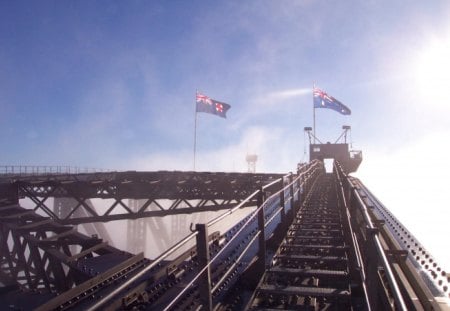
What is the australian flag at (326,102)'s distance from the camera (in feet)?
127

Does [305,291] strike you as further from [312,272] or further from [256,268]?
[256,268]

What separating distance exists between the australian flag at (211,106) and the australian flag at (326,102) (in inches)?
391

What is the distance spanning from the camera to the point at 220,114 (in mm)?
38188

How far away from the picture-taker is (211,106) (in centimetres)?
3822

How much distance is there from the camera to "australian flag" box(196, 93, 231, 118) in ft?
125

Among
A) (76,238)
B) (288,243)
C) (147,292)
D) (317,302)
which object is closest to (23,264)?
(76,238)

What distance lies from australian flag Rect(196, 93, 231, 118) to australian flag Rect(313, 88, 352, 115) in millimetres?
9925

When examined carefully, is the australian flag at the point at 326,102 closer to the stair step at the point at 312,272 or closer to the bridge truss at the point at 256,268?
the bridge truss at the point at 256,268

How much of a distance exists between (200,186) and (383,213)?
1034 cm

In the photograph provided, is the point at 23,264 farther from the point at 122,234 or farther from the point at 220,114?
the point at 122,234

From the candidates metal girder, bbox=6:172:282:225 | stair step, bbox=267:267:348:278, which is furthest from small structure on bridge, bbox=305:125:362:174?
stair step, bbox=267:267:348:278

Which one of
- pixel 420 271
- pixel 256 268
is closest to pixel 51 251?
pixel 256 268

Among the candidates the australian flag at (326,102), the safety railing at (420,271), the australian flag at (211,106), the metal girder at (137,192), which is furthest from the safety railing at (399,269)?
the australian flag at (326,102)

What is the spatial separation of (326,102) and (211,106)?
12946mm
